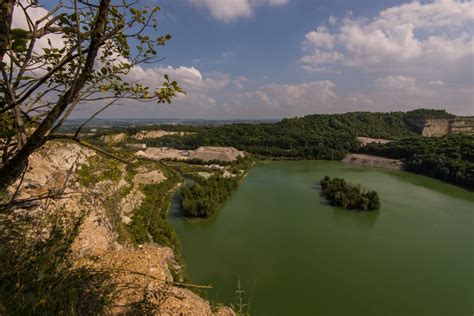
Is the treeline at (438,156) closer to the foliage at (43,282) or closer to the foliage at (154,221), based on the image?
the foliage at (154,221)

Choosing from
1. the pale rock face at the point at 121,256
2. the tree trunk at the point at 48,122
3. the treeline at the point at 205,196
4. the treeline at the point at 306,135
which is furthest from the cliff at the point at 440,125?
the tree trunk at the point at 48,122

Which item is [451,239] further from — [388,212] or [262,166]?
[262,166]

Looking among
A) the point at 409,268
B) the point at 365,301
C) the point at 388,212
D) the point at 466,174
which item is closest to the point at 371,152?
the point at 466,174

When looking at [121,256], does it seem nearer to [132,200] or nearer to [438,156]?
[132,200]

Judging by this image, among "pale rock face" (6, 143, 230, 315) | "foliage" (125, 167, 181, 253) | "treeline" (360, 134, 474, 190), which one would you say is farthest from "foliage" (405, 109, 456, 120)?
"pale rock face" (6, 143, 230, 315)

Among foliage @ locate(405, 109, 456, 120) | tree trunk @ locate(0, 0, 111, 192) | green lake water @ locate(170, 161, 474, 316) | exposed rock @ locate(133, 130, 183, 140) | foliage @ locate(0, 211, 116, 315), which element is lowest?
green lake water @ locate(170, 161, 474, 316)

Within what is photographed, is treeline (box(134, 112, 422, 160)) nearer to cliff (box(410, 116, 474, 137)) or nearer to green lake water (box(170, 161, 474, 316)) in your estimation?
cliff (box(410, 116, 474, 137))
